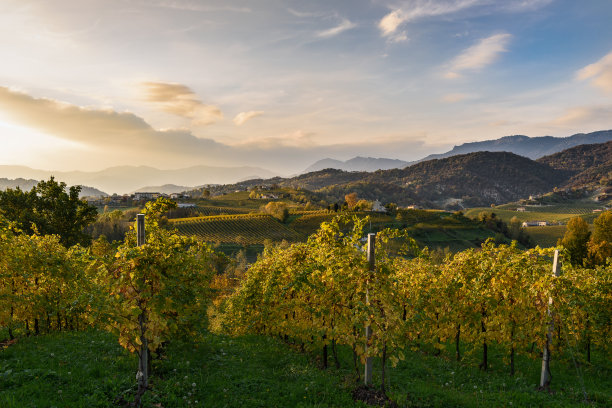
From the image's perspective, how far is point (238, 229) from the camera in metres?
102

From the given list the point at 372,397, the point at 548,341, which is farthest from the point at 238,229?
the point at 548,341

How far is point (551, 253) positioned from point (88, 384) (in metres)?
13.9

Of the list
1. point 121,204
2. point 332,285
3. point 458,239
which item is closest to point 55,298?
point 332,285

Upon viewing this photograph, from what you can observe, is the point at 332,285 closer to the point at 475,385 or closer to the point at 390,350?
the point at 390,350

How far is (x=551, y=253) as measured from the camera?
9492 millimetres

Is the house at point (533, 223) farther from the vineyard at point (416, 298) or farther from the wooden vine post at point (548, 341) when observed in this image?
the wooden vine post at point (548, 341)

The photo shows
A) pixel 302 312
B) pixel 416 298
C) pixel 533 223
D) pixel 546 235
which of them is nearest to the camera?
pixel 302 312

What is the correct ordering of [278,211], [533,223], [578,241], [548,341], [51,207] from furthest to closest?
[533,223] < [278,211] < [578,241] < [51,207] < [548,341]

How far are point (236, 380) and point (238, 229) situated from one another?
9614cm

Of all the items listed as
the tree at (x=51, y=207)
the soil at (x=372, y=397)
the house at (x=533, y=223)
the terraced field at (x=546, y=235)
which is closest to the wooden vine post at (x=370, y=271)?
the soil at (x=372, y=397)

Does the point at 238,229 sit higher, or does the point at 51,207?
the point at 51,207

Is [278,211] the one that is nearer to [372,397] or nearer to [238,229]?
[238,229]

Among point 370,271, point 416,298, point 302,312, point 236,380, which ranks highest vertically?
point 370,271

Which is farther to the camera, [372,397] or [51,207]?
[51,207]
